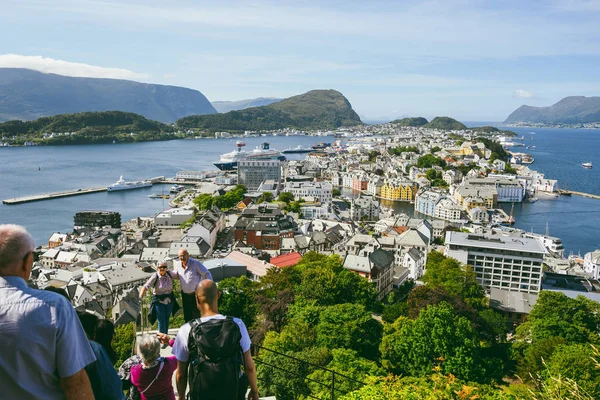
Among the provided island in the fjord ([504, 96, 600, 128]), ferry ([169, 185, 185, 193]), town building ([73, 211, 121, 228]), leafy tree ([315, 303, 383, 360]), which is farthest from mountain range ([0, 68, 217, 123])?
island in the fjord ([504, 96, 600, 128])

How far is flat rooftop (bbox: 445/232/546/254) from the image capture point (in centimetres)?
1263

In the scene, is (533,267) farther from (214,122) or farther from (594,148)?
(214,122)

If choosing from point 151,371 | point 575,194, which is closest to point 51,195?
point 151,371

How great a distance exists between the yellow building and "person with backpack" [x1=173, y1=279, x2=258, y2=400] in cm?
2904

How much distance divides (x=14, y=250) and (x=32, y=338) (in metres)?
0.19

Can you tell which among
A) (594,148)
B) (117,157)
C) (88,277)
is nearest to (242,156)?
(117,157)

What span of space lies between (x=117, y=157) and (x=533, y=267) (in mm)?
39939

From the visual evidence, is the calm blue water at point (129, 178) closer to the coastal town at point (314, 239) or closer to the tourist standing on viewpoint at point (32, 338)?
the coastal town at point (314, 239)

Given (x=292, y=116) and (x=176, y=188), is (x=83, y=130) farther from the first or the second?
(x=292, y=116)

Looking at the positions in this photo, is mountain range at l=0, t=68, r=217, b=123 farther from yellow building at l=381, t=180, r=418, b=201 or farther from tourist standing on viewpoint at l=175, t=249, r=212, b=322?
tourist standing on viewpoint at l=175, t=249, r=212, b=322

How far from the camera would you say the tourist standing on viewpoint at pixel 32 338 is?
0.93 m

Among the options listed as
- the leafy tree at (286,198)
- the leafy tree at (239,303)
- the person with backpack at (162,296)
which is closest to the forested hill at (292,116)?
the leafy tree at (286,198)

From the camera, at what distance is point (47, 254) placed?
14.9 metres

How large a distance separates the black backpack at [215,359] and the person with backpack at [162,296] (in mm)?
1102
